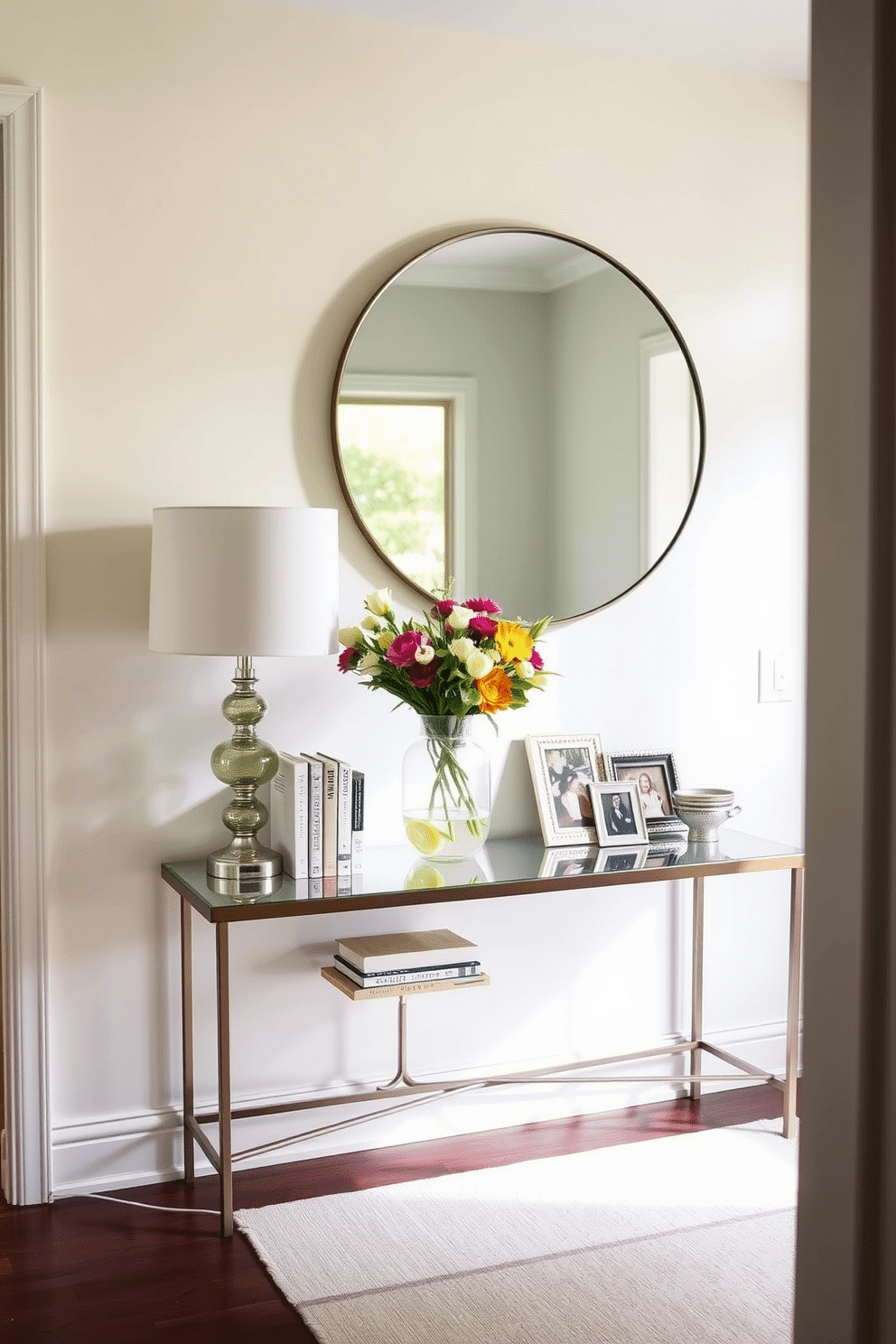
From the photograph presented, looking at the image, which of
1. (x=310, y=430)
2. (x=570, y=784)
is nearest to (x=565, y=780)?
(x=570, y=784)

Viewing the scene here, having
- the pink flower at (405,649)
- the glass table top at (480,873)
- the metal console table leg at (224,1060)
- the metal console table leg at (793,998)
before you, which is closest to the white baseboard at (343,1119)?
the metal console table leg at (793,998)

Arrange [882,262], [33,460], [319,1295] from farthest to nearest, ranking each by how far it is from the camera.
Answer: [33,460]
[319,1295]
[882,262]

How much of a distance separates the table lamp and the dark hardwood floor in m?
0.71

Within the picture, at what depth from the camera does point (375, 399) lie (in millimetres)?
2848

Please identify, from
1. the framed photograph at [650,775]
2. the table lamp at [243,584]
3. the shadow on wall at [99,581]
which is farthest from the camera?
the framed photograph at [650,775]

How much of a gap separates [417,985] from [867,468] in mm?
1895

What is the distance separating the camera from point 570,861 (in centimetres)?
279

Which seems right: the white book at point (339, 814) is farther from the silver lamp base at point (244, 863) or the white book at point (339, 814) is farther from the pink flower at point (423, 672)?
the pink flower at point (423, 672)

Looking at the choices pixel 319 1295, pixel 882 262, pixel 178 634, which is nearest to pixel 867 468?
pixel 882 262

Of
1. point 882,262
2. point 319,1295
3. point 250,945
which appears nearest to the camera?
point 882,262

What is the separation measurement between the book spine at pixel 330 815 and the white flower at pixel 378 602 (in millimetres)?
339

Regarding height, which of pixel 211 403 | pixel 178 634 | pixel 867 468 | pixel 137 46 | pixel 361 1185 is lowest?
pixel 361 1185

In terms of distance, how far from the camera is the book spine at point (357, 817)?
8.61 ft

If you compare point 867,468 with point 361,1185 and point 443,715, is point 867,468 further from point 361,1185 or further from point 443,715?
point 361,1185
